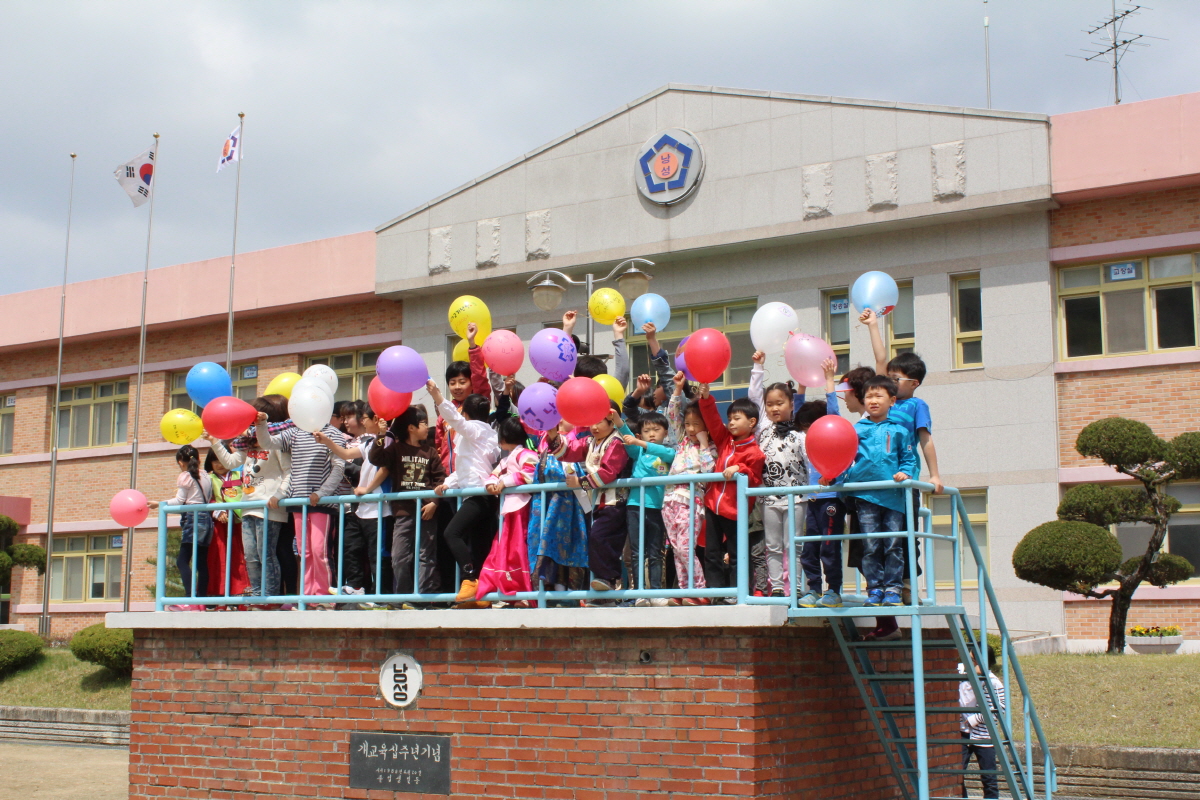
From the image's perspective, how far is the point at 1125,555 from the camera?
19453 millimetres

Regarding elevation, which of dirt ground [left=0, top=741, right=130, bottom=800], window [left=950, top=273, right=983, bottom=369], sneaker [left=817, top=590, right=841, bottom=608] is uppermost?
window [left=950, top=273, right=983, bottom=369]

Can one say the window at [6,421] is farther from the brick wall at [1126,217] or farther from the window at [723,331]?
the brick wall at [1126,217]

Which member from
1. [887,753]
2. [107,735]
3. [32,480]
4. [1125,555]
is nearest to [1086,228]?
[1125,555]

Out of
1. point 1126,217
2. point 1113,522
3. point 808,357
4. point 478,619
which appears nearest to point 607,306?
point 808,357

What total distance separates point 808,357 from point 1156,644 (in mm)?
12208

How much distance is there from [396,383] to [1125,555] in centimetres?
1445

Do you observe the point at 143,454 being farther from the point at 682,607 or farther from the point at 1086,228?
the point at 682,607

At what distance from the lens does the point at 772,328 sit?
9.16m

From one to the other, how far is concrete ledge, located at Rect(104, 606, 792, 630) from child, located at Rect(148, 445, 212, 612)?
554mm

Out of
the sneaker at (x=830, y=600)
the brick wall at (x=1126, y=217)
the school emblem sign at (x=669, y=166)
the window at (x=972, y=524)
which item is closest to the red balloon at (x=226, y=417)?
the sneaker at (x=830, y=600)

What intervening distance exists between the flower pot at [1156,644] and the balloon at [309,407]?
1360 centimetres

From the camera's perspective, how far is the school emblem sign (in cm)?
2211

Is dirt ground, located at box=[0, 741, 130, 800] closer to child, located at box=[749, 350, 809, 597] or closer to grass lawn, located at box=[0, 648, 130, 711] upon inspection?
grass lawn, located at box=[0, 648, 130, 711]

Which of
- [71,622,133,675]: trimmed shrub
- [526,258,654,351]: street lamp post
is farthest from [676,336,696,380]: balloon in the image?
[71,622,133,675]: trimmed shrub
